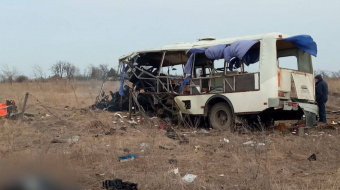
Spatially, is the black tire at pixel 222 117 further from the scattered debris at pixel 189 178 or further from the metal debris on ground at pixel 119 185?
the metal debris on ground at pixel 119 185

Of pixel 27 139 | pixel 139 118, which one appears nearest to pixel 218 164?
pixel 27 139

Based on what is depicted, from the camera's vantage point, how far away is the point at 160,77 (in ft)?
41.2

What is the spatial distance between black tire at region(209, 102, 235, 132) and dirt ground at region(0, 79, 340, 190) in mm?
541

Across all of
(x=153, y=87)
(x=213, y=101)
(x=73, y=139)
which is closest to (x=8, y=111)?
(x=73, y=139)

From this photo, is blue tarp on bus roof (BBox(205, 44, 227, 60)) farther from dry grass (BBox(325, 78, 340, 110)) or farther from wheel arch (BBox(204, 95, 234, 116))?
dry grass (BBox(325, 78, 340, 110))

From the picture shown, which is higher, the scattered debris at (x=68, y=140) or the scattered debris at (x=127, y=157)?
the scattered debris at (x=68, y=140)

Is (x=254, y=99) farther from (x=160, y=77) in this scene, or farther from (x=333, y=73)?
(x=333, y=73)

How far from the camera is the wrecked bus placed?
9.97m

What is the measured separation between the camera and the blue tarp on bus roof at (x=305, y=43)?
32.6ft

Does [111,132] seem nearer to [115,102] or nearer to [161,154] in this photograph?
[161,154]

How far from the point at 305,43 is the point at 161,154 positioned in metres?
5.07

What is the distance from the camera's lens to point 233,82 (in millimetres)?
10719

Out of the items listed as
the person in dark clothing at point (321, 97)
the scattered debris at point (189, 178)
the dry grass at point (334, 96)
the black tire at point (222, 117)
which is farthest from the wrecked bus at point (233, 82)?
the dry grass at point (334, 96)

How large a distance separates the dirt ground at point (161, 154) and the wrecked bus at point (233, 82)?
2.21 ft
